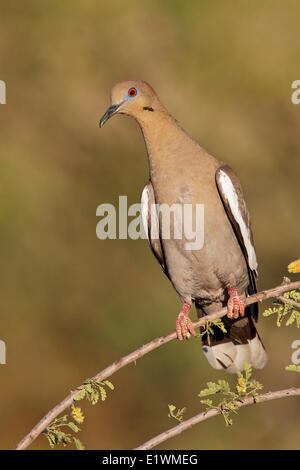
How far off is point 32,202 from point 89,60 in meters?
2.40

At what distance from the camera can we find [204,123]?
1016 centimetres

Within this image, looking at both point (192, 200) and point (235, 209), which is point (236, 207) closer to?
point (235, 209)

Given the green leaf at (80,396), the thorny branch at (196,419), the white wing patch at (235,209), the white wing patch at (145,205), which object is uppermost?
A: the white wing patch at (145,205)

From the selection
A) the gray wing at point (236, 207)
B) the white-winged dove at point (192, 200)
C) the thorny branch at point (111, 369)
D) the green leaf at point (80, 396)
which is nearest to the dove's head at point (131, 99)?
the white-winged dove at point (192, 200)

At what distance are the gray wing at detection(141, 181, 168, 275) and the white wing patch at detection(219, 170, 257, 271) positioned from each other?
61 centimetres

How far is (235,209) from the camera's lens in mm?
5945

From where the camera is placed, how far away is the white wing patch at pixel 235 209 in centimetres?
588

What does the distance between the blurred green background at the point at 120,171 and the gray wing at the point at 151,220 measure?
8.79 feet

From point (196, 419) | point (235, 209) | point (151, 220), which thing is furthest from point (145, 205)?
point (196, 419)

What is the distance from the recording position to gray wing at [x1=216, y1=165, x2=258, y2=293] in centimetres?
589

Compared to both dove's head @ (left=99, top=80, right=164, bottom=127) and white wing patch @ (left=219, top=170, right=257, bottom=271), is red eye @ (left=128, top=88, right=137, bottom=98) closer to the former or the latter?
dove's head @ (left=99, top=80, right=164, bottom=127)

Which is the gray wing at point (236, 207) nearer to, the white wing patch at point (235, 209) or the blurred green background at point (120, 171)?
the white wing patch at point (235, 209)

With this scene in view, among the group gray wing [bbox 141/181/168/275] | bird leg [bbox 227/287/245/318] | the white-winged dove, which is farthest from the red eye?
bird leg [bbox 227/287/245/318]

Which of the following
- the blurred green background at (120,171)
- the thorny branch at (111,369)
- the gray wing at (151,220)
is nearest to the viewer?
the thorny branch at (111,369)
